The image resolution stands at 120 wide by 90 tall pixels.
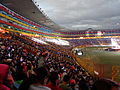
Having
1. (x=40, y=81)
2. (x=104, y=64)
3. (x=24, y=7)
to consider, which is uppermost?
(x=24, y=7)

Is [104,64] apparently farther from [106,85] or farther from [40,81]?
[106,85]

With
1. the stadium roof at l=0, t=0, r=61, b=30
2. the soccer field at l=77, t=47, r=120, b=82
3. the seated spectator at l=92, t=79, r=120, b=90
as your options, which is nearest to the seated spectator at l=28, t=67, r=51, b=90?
the seated spectator at l=92, t=79, r=120, b=90

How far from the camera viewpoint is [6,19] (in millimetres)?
36375

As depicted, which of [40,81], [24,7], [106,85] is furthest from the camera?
[24,7]

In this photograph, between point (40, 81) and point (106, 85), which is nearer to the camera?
point (106, 85)

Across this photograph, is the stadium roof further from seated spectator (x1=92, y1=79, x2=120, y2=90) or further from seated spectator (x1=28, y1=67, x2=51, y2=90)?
seated spectator (x1=92, y1=79, x2=120, y2=90)

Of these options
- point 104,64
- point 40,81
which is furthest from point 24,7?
point 40,81

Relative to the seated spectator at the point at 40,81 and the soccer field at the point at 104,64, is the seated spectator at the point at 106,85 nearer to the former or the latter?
the seated spectator at the point at 40,81

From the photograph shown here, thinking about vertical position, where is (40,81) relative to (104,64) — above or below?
above

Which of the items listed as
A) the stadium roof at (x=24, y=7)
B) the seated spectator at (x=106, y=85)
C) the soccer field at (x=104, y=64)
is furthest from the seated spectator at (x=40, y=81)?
the stadium roof at (x=24, y=7)

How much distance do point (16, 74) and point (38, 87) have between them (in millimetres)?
1649

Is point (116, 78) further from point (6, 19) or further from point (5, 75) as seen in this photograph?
point (6, 19)

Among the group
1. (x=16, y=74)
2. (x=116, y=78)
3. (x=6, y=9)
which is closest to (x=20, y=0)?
(x=6, y=9)

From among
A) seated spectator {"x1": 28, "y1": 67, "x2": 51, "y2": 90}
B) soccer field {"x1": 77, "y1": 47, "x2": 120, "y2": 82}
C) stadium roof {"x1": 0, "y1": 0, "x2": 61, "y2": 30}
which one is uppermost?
stadium roof {"x1": 0, "y1": 0, "x2": 61, "y2": 30}
